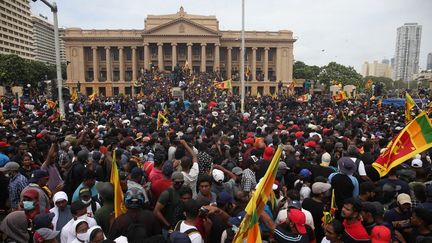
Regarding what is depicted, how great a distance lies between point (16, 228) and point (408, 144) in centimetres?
626

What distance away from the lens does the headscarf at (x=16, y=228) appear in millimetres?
4281

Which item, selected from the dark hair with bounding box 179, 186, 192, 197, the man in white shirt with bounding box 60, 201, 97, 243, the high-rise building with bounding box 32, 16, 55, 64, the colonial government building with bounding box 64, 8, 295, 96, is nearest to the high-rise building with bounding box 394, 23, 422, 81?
the colonial government building with bounding box 64, 8, 295, 96

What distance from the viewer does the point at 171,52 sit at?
7044 centimetres

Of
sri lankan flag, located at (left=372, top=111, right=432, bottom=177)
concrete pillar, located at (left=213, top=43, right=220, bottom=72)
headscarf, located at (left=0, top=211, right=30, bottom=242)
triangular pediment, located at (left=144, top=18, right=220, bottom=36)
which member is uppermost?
triangular pediment, located at (left=144, top=18, right=220, bottom=36)

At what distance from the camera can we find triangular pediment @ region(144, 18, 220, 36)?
66525 mm

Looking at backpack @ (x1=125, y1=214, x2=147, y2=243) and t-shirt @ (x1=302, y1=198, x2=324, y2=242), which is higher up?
backpack @ (x1=125, y1=214, x2=147, y2=243)

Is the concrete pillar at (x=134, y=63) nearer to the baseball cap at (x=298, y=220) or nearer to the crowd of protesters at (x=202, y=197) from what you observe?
the crowd of protesters at (x=202, y=197)

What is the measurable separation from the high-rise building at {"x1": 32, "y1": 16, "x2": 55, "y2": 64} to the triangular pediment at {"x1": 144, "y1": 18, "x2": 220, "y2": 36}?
321 feet

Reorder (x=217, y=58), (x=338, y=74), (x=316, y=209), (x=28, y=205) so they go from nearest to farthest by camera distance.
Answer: (x=28, y=205) → (x=316, y=209) → (x=217, y=58) → (x=338, y=74)

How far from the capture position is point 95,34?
69.4 m

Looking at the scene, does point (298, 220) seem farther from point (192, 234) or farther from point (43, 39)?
point (43, 39)

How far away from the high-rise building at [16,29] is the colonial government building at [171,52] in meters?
42.3

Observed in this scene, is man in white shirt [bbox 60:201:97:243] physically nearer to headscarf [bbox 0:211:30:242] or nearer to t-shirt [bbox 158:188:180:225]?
headscarf [bbox 0:211:30:242]

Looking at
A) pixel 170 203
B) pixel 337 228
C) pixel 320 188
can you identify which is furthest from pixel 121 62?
pixel 337 228
